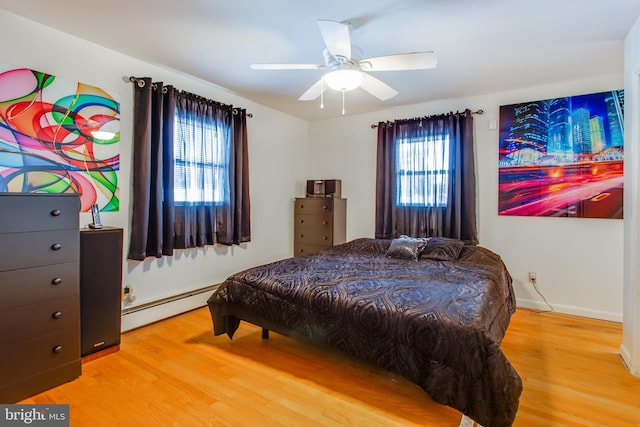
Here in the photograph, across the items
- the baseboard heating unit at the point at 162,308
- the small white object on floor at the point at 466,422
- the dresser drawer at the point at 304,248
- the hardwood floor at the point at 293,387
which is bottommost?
the hardwood floor at the point at 293,387

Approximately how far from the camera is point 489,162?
379cm

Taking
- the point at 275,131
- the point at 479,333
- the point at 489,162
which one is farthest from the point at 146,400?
the point at 489,162

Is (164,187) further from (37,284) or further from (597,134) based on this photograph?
(597,134)

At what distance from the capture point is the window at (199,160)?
329 centimetres

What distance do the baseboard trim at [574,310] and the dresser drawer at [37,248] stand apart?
14.0 ft

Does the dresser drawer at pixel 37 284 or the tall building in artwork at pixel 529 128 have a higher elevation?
the tall building in artwork at pixel 529 128

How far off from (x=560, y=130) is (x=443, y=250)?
179cm

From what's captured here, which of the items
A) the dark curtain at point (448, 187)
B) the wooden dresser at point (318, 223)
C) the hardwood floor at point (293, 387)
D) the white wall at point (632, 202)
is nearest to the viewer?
the hardwood floor at point (293, 387)

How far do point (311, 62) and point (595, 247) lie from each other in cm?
340

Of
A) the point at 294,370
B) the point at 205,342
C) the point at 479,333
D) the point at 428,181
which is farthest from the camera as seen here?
the point at 428,181

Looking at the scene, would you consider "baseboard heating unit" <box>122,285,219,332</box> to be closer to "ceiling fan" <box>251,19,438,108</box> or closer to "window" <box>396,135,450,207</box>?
"ceiling fan" <box>251,19,438,108</box>

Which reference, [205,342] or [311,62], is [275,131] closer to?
[311,62]

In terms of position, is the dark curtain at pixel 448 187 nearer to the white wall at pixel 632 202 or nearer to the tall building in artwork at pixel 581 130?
the tall building in artwork at pixel 581 130

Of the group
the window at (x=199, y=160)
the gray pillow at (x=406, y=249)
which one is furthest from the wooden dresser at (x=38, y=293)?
the gray pillow at (x=406, y=249)
